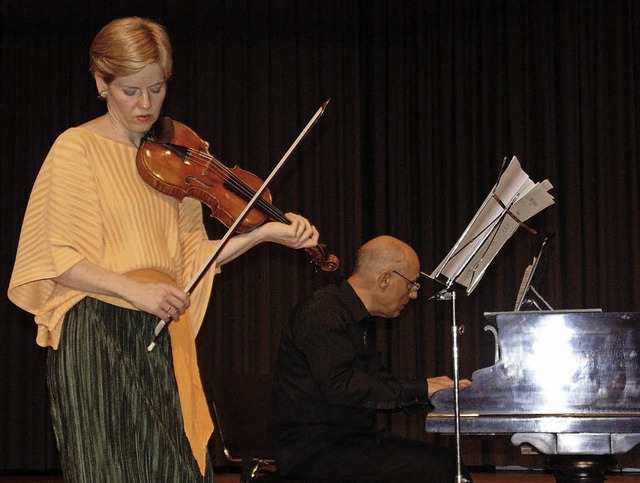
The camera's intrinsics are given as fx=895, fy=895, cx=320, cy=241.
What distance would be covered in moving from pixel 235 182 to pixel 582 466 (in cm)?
186

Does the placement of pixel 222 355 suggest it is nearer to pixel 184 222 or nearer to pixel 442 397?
pixel 442 397

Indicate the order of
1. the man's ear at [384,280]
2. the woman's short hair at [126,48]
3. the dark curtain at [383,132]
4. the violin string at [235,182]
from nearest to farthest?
the woman's short hair at [126,48] → the violin string at [235,182] → the man's ear at [384,280] → the dark curtain at [383,132]

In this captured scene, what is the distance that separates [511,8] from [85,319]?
17.2ft

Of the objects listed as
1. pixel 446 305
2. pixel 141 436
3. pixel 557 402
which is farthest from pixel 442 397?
pixel 446 305

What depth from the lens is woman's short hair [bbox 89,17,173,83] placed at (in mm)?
1746

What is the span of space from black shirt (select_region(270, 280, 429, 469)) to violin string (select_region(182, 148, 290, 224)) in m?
1.22

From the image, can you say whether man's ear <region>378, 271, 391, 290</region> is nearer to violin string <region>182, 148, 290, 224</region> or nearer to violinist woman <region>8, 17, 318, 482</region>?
violin string <region>182, 148, 290, 224</region>

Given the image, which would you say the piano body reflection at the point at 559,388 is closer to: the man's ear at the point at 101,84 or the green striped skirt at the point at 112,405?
the green striped skirt at the point at 112,405

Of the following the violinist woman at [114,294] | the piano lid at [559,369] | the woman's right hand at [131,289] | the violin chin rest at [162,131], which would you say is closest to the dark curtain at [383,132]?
the piano lid at [559,369]

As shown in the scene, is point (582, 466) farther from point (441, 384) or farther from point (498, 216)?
point (498, 216)

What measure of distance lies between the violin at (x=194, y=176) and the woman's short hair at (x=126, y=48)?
18cm

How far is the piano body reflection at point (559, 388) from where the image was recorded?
311 centimetres


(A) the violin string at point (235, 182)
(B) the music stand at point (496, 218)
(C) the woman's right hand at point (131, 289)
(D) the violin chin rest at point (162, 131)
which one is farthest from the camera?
(B) the music stand at point (496, 218)

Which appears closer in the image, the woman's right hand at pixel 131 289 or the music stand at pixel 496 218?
the woman's right hand at pixel 131 289
